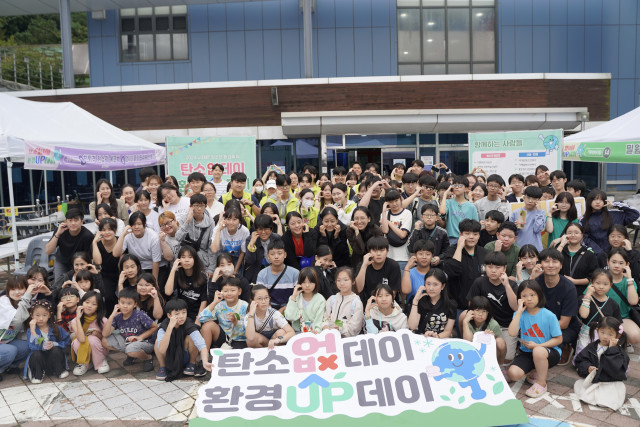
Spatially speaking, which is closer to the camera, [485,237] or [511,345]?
[511,345]

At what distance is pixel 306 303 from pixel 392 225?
5.22 ft

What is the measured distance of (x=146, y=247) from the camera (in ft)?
22.4

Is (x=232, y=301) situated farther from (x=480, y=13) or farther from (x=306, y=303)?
(x=480, y=13)

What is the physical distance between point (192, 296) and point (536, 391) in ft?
12.8

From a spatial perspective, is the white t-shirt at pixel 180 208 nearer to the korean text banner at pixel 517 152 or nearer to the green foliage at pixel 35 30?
the korean text banner at pixel 517 152

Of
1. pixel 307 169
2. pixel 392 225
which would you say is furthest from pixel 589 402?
Result: pixel 307 169

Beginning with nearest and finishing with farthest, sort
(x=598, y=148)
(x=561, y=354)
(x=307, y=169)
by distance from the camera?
(x=561, y=354) < (x=598, y=148) < (x=307, y=169)

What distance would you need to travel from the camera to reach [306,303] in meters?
5.91

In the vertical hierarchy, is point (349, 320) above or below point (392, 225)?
below

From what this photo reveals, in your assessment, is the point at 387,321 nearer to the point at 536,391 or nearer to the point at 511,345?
the point at 511,345

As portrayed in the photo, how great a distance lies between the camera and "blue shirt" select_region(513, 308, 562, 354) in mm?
5254

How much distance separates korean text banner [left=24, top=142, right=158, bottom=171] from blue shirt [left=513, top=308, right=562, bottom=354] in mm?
6595

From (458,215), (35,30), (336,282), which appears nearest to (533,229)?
(458,215)

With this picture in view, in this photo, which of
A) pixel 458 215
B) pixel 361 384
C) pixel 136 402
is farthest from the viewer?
pixel 458 215
